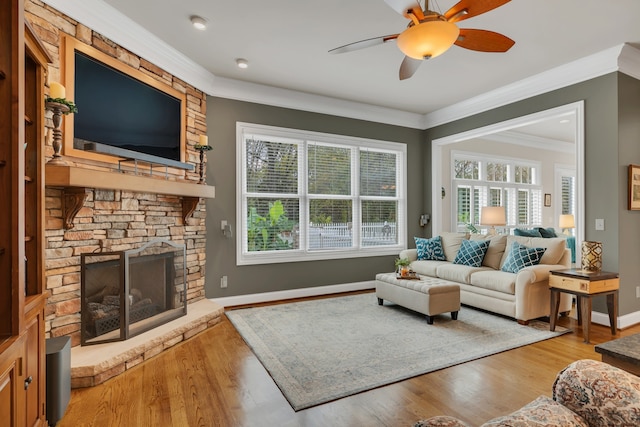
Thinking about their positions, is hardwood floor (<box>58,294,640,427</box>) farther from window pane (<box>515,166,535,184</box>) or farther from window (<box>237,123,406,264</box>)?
window pane (<box>515,166,535,184</box>)

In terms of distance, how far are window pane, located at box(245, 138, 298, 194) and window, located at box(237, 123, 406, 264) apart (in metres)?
0.01

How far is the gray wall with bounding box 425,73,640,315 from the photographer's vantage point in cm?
365

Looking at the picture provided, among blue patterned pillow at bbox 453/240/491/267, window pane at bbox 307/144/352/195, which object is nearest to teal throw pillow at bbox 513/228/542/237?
blue patterned pillow at bbox 453/240/491/267

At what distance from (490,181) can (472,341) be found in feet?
15.8

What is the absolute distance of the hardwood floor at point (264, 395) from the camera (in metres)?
2.04

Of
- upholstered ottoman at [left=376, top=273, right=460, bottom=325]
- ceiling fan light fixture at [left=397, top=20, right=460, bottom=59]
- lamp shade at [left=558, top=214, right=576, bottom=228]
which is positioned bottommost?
upholstered ottoman at [left=376, top=273, right=460, bottom=325]

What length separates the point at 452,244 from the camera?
512cm

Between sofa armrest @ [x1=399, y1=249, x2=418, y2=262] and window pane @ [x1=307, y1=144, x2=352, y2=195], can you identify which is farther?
sofa armrest @ [x1=399, y1=249, x2=418, y2=262]

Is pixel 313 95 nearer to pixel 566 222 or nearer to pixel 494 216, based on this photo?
pixel 494 216

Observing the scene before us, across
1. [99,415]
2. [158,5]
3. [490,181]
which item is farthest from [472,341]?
[490,181]

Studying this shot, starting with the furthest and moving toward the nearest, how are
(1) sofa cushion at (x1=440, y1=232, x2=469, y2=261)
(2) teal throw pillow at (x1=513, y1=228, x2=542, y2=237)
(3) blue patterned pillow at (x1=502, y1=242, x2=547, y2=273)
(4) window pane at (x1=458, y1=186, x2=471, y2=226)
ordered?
(4) window pane at (x1=458, y1=186, x2=471, y2=226)
(2) teal throw pillow at (x1=513, y1=228, x2=542, y2=237)
(1) sofa cushion at (x1=440, y1=232, x2=469, y2=261)
(3) blue patterned pillow at (x1=502, y1=242, x2=547, y2=273)

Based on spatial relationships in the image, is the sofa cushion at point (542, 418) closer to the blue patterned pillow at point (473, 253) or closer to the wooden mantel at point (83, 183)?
the wooden mantel at point (83, 183)

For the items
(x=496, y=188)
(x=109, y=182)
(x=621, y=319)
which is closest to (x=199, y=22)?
(x=109, y=182)

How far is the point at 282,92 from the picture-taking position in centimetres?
482
